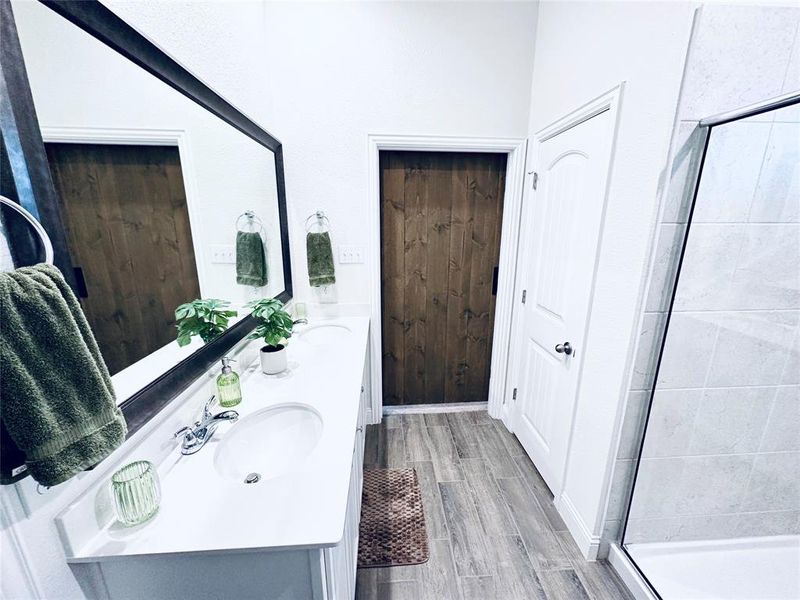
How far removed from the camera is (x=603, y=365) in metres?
1.36

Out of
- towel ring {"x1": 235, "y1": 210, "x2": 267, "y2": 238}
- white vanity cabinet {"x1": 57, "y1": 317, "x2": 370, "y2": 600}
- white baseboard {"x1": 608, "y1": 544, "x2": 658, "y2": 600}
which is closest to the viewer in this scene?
white vanity cabinet {"x1": 57, "y1": 317, "x2": 370, "y2": 600}

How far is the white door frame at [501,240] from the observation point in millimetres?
2020

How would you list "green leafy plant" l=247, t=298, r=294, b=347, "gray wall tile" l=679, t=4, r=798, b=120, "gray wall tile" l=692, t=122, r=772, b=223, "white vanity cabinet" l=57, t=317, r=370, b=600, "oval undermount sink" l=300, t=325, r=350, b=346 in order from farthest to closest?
"oval undermount sink" l=300, t=325, r=350, b=346
"green leafy plant" l=247, t=298, r=294, b=347
"gray wall tile" l=692, t=122, r=772, b=223
"gray wall tile" l=679, t=4, r=798, b=120
"white vanity cabinet" l=57, t=317, r=370, b=600

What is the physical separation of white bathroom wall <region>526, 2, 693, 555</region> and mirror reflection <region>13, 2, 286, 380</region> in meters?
1.48

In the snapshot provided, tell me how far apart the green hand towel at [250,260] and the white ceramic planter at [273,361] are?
362 mm

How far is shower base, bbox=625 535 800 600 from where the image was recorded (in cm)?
133

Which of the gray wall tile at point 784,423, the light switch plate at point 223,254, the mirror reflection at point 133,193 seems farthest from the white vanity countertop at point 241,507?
the gray wall tile at point 784,423

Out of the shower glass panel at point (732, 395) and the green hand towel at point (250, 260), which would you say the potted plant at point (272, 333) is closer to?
the green hand towel at point (250, 260)

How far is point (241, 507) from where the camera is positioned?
792 mm

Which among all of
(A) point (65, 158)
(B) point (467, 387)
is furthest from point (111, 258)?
(B) point (467, 387)

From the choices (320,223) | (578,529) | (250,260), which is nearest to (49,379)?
(250,260)

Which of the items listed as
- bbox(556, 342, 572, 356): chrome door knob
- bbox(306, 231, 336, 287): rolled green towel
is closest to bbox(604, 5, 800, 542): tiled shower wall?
bbox(556, 342, 572, 356): chrome door knob

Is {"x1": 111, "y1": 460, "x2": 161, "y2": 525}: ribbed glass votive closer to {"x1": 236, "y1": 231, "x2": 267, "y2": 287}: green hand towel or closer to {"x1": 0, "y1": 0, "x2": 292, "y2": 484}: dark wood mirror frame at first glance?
{"x1": 0, "y1": 0, "x2": 292, "y2": 484}: dark wood mirror frame

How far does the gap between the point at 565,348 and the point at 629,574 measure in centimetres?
95
